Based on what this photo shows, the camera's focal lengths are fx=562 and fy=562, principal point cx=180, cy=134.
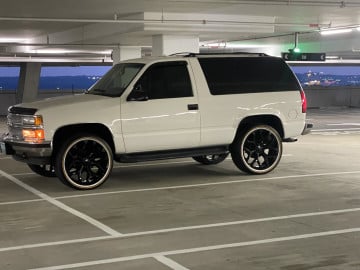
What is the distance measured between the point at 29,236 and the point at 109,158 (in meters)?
2.89

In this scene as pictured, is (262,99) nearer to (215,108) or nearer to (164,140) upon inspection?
(215,108)

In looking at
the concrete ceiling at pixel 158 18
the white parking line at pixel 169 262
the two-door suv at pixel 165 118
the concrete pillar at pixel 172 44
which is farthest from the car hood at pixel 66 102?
the concrete pillar at pixel 172 44

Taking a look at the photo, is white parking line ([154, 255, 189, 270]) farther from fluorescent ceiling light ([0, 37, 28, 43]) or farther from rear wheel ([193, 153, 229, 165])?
fluorescent ceiling light ([0, 37, 28, 43])

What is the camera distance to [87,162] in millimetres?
9133

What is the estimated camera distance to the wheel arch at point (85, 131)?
8938 millimetres

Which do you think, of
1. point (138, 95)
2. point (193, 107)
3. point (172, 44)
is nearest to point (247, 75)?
point (193, 107)

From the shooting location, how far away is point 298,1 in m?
13.7

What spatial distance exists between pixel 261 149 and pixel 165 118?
2155 millimetres

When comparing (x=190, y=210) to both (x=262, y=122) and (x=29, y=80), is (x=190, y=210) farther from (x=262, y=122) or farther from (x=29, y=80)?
(x=29, y=80)

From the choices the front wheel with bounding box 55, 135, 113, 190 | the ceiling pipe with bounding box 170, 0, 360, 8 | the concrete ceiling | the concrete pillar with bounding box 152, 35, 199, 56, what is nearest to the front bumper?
the front wheel with bounding box 55, 135, 113, 190

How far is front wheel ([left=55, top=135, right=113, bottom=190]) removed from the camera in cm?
887

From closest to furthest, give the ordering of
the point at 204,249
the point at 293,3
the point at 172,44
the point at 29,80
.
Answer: the point at 204,249
the point at 293,3
the point at 172,44
the point at 29,80

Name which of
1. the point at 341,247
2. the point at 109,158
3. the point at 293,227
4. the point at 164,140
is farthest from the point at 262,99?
the point at 341,247

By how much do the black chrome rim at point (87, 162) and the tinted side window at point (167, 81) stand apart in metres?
1.28
